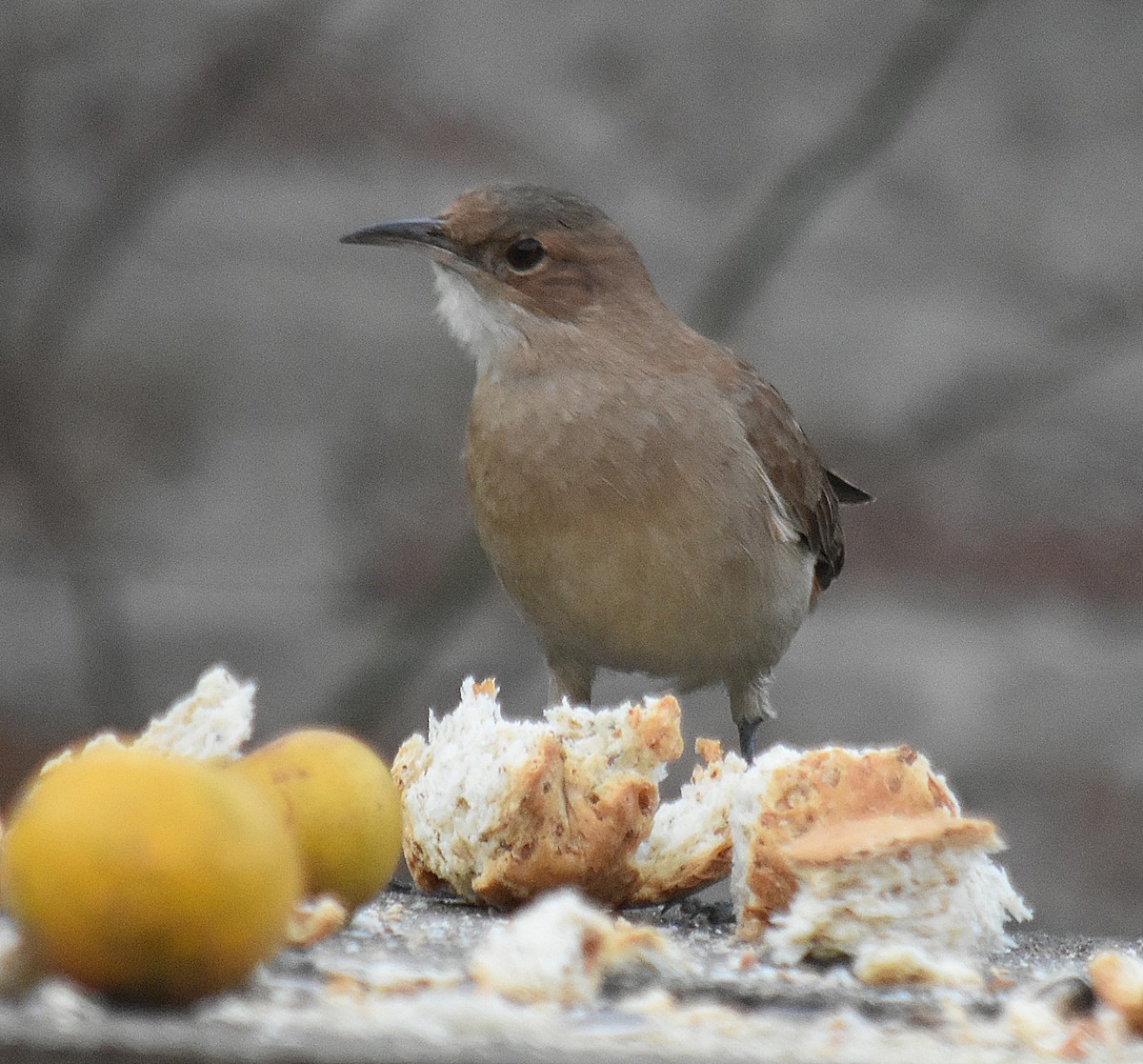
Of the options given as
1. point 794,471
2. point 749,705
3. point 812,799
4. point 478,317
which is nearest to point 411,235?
point 478,317

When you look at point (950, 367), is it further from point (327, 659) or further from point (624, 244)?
point (327, 659)

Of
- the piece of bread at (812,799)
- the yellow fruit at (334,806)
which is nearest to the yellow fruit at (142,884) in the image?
the yellow fruit at (334,806)

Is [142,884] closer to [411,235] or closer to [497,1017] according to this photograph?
[497,1017]

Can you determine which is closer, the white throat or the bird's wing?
the white throat

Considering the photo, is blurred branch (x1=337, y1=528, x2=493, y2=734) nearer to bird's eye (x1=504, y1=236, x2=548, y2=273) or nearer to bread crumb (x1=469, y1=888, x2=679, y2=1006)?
bird's eye (x1=504, y1=236, x2=548, y2=273)

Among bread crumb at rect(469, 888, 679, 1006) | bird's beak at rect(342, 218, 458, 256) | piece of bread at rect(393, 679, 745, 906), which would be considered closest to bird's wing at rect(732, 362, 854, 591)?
bird's beak at rect(342, 218, 458, 256)

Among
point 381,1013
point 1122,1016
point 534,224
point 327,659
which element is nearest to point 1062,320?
point 534,224
